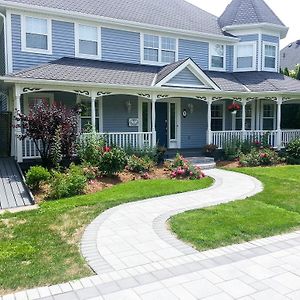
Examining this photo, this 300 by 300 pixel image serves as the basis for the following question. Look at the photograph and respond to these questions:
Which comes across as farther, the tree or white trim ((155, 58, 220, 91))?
white trim ((155, 58, 220, 91))

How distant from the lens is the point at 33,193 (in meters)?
9.70

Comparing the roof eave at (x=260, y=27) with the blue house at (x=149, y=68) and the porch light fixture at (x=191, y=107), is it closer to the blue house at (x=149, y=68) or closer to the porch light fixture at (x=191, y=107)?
the blue house at (x=149, y=68)

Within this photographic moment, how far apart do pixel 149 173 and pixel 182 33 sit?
8.63 metres

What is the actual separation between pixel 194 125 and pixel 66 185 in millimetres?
10231

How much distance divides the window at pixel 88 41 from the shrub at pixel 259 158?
8271 mm

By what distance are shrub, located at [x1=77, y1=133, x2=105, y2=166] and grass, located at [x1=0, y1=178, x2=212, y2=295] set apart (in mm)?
1867

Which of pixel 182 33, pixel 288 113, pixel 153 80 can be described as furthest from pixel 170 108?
pixel 288 113

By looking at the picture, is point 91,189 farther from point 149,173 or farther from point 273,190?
point 273,190

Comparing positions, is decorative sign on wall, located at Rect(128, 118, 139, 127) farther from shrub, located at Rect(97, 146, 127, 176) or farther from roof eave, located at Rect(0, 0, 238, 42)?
shrub, located at Rect(97, 146, 127, 176)

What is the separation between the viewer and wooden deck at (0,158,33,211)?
8852 millimetres

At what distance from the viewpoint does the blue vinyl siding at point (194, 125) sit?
58.7 ft

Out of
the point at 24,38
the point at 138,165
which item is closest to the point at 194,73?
the point at 138,165

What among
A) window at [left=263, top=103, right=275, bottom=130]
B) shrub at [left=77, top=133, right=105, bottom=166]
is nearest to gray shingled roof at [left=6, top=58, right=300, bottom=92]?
window at [left=263, top=103, right=275, bottom=130]

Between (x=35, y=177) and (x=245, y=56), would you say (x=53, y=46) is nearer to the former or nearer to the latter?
(x=35, y=177)
